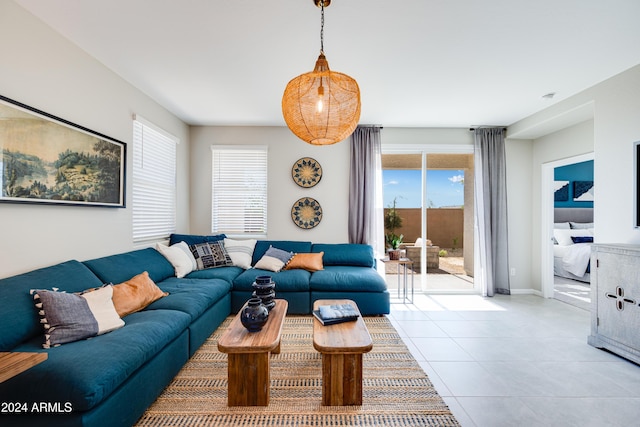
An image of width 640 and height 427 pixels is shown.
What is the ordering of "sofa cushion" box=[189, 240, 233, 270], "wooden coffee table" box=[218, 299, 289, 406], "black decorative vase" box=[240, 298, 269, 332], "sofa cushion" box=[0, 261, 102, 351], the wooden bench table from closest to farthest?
the wooden bench table, "sofa cushion" box=[0, 261, 102, 351], "wooden coffee table" box=[218, 299, 289, 406], "black decorative vase" box=[240, 298, 269, 332], "sofa cushion" box=[189, 240, 233, 270]

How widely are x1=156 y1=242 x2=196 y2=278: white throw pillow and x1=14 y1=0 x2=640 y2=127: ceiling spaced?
1.87m

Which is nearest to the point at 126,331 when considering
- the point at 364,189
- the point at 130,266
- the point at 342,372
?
the point at 130,266

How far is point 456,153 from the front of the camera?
4.75 m

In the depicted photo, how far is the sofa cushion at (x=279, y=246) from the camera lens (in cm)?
421

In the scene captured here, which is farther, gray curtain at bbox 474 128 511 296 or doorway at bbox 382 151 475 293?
doorway at bbox 382 151 475 293

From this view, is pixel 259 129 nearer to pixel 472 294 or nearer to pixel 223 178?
pixel 223 178

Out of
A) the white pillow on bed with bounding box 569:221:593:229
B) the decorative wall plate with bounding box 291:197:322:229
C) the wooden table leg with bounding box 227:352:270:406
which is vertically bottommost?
the wooden table leg with bounding box 227:352:270:406

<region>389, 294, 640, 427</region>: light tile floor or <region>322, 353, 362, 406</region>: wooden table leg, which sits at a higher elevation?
<region>322, 353, 362, 406</region>: wooden table leg

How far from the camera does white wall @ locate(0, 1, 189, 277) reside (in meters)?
→ 1.92

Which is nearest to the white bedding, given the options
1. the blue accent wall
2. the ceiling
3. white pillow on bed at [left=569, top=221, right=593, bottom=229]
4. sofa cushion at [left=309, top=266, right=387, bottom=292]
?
white pillow on bed at [left=569, top=221, right=593, bottom=229]

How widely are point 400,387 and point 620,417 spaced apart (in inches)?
52.8

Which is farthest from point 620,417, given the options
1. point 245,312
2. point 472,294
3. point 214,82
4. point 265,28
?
point 214,82

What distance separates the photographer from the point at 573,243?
18.9ft

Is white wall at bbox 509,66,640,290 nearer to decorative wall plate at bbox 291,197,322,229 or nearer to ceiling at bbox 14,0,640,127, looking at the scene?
ceiling at bbox 14,0,640,127
